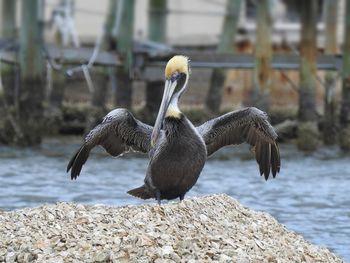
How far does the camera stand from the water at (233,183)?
1442 centimetres

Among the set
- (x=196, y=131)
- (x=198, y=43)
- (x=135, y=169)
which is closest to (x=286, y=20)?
(x=198, y=43)

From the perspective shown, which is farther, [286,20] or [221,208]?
[286,20]

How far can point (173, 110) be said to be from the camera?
1096 cm

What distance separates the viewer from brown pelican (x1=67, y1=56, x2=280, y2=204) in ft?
35.7

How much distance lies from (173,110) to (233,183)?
741 cm

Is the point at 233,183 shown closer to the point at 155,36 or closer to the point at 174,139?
the point at 174,139

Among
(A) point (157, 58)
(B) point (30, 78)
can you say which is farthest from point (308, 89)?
(B) point (30, 78)

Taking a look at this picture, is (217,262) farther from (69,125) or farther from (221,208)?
(69,125)

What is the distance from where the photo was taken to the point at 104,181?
1833cm

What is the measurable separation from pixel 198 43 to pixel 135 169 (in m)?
14.1

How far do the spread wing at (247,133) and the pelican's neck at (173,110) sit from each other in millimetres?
711

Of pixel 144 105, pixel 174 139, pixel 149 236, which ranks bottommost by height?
pixel 144 105

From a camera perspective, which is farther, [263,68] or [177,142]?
[263,68]

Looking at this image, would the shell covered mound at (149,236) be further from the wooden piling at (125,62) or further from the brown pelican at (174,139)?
the wooden piling at (125,62)
